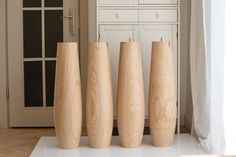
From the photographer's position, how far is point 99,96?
3055mm

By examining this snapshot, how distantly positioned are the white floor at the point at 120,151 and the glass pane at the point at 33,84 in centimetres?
88

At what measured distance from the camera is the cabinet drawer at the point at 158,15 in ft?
11.2

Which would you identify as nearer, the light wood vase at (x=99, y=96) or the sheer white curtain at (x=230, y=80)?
the sheer white curtain at (x=230, y=80)

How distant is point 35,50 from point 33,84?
1.01 feet

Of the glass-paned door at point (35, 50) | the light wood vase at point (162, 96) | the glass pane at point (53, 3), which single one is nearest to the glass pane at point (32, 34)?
the glass-paned door at point (35, 50)

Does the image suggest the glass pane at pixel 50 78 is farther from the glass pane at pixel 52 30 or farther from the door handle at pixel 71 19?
the door handle at pixel 71 19

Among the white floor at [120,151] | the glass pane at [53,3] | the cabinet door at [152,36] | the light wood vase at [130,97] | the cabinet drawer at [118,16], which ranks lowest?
the white floor at [120,151]

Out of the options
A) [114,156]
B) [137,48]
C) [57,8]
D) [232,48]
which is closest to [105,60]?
[137,48]

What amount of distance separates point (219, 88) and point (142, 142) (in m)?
0.78

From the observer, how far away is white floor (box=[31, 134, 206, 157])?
2.96 meters

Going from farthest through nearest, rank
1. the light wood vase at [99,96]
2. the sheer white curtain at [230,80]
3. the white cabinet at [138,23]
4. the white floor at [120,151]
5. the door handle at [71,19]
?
the door handle at [71,19]
the white cabinet at [138,23]
the light wood vase at [99,96]
the white floor at [120,151]
the sheer white curtain at [230,80]

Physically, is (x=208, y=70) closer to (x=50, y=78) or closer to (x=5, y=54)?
(x=50, y=78)

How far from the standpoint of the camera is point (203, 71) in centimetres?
310

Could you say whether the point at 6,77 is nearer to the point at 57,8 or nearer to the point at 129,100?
the point at 57,8
